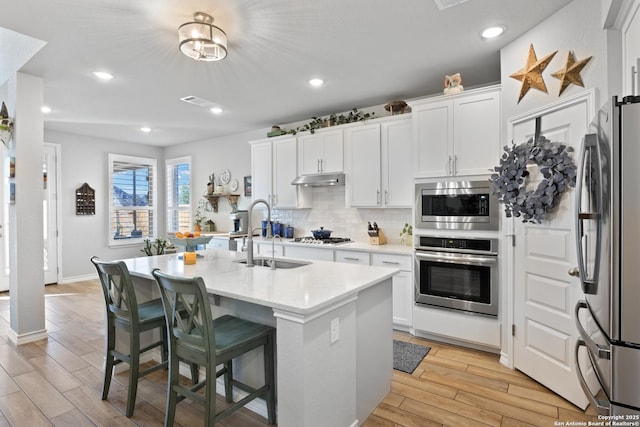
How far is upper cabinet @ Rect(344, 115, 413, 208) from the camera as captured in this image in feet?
12.6

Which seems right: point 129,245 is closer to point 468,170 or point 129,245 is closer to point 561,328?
point 468,170

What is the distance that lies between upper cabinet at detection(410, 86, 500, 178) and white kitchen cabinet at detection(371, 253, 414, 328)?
922 mm

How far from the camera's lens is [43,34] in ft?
8.66

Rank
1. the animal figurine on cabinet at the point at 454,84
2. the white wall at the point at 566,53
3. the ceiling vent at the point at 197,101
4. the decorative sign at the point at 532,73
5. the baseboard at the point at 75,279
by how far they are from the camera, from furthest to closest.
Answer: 1. the baseboard at the point at 75,279
2. the ceiling vent at the point at 197,101
3. the animal figurine on cabinet at the point at 454,84
4. the decorative sign at the point at 532,73
5. the white wall at the point at 566,53

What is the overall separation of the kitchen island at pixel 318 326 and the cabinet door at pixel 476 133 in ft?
5.08

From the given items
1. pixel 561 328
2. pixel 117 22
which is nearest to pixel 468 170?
pixel 561 328

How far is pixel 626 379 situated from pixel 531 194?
60.7 inches

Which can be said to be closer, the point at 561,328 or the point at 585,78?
the point at 585,78

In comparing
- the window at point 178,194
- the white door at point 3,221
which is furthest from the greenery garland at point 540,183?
the white door at point 3,221

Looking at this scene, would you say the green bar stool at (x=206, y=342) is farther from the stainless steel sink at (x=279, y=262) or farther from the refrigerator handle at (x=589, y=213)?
the refrigerator handle at (x=589, y=213)

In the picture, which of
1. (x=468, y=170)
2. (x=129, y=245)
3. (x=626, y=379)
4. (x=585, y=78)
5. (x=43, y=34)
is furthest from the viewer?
(x=129, y=245)

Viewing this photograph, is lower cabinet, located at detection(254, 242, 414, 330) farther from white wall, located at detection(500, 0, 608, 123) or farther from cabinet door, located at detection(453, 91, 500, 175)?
white wall, located at detection(500, 0, 608, 123)

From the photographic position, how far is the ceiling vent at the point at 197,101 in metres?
4.16

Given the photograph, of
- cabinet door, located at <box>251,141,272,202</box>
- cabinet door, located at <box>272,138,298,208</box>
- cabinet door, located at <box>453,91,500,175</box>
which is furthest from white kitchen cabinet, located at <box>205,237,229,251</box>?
cabinet door, located at <box>453,91,500,175</box>
